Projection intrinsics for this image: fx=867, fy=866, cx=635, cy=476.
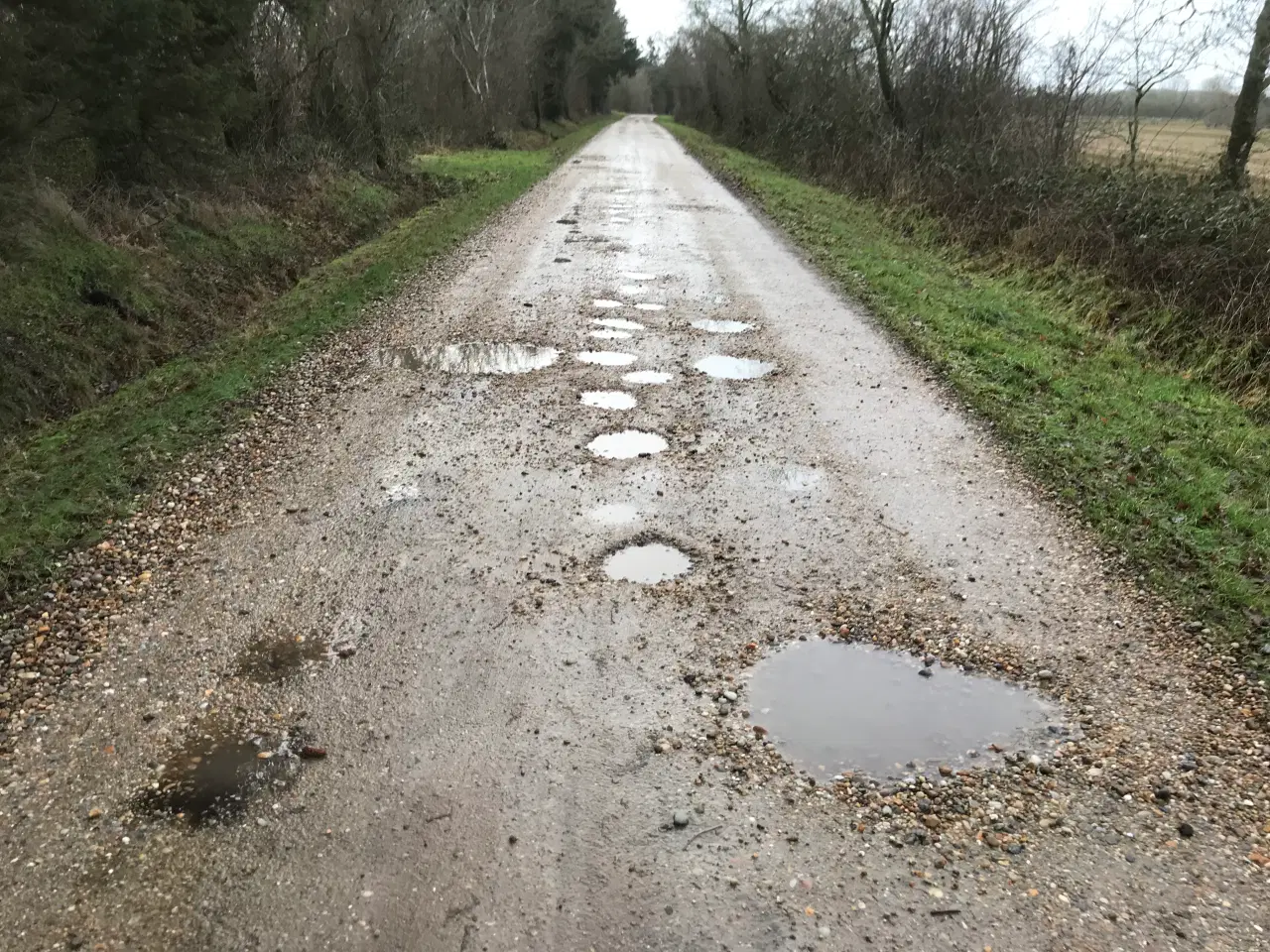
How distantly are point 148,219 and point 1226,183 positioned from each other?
46.3 feet

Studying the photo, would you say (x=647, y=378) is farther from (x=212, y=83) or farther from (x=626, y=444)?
(x=212, y=83)

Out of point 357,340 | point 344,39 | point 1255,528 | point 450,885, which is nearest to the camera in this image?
point 450,885

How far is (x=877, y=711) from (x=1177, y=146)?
15336 millimetres

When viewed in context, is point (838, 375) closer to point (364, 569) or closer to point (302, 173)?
point (364, 569)

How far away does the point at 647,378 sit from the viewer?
7602 millimetres

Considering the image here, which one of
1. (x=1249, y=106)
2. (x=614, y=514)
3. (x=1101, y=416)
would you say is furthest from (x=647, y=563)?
(x=1249, y=106)

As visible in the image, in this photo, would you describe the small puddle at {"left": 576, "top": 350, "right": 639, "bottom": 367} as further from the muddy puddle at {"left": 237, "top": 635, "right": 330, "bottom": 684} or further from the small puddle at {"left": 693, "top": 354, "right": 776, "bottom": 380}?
the muddy puddle at {"left": 237, "top": 635, "right": 330, "bottom": 684}

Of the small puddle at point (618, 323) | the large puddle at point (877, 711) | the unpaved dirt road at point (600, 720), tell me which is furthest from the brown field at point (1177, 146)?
the large puddle at point (877, 711)

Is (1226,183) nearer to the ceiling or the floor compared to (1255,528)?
nearer to the ceiling

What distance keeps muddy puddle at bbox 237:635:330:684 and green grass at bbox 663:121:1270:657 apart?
4279 mm

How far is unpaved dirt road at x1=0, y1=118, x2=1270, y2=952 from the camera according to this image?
280 centimetres

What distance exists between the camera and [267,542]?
194 inches

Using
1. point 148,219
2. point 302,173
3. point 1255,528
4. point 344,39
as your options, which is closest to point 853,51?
point 344,39

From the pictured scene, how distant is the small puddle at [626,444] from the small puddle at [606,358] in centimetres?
162
